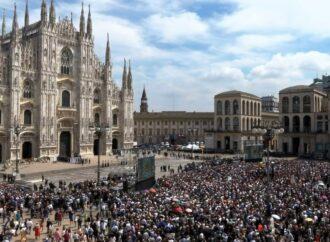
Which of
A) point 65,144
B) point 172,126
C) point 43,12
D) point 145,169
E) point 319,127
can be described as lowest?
point 145,169

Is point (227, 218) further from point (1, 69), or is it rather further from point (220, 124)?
point (220, 124)

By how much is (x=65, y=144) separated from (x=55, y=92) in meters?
8.50

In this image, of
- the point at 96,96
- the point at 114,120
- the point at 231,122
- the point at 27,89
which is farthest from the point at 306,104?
the point at 27,89

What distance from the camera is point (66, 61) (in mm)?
64438

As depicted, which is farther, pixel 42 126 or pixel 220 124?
pixel 220 124

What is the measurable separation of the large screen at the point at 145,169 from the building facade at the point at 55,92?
2611cm

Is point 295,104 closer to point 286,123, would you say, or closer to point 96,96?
point 286,123

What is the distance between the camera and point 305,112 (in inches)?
3071

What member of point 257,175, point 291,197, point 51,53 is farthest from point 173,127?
point 291,197

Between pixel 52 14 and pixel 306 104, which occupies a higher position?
pixel 52 14

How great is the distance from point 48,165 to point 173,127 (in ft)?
220

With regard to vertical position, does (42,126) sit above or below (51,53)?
below

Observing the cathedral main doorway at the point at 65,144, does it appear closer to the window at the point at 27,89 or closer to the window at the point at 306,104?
the window at the point at 27,89

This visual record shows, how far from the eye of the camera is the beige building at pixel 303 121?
75125 millimetres
